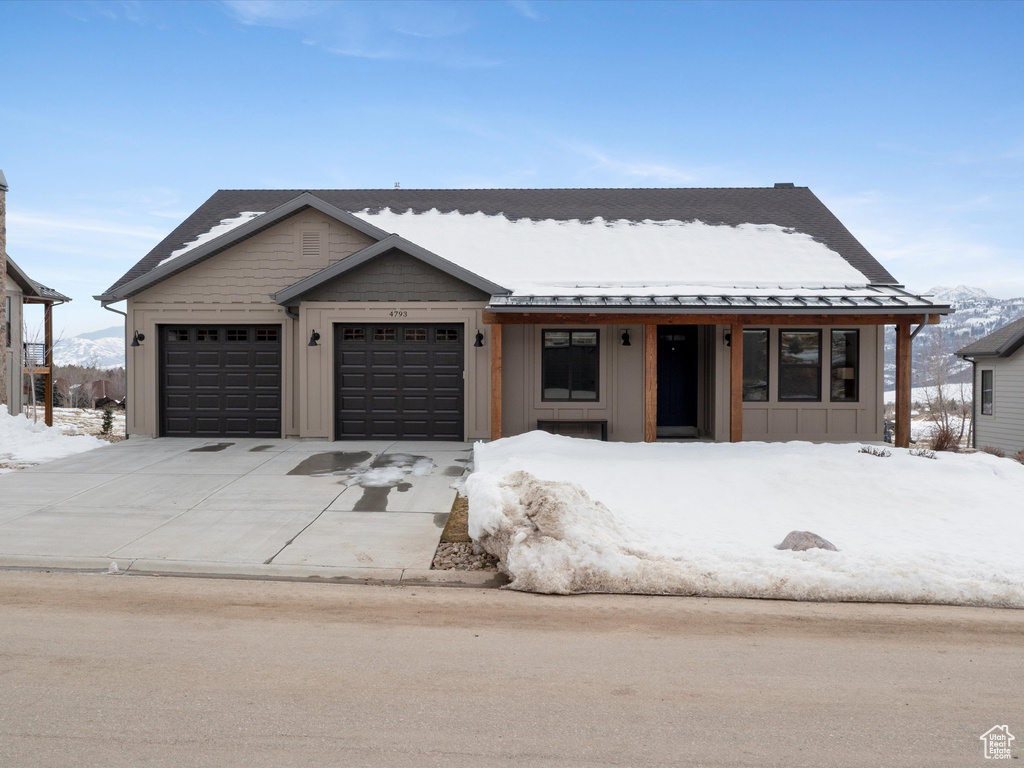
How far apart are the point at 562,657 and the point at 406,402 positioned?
962 cm

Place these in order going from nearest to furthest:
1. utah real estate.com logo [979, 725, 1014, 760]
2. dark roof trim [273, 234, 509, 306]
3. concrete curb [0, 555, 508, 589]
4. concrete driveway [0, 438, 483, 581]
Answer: utah real estate.com logo [979, 725, 1014, 760]
concrete curb [0, 555, 508, 589]
concrete driveway [0, 438, 483, 581]
dark roof trim [273, 234, 509, 306]

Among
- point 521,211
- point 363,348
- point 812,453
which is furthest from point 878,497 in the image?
point 521,211

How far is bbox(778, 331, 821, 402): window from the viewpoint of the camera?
536 inches

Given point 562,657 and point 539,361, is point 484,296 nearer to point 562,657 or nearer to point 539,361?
point 539,361

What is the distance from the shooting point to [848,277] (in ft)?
45.6

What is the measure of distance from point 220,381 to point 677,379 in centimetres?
967

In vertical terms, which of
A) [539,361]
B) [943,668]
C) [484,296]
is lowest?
[943,668]

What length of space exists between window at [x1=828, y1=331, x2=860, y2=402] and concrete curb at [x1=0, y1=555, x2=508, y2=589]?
402 inches

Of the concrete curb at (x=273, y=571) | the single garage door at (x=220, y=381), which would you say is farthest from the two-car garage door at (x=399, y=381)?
the concrete curb at (x=273, y=571)

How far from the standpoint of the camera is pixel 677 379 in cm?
1477

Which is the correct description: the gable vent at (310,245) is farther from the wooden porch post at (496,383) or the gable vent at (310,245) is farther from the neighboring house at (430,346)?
the wooden porch post at (496,383)

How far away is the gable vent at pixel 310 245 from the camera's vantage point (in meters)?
13.8

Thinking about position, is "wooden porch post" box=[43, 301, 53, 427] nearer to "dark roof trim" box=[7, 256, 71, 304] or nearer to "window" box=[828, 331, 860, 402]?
"dark roof trim" box=[7, 256, 71, 304]

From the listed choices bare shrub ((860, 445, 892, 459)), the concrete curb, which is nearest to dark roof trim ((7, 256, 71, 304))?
the concrete curb
